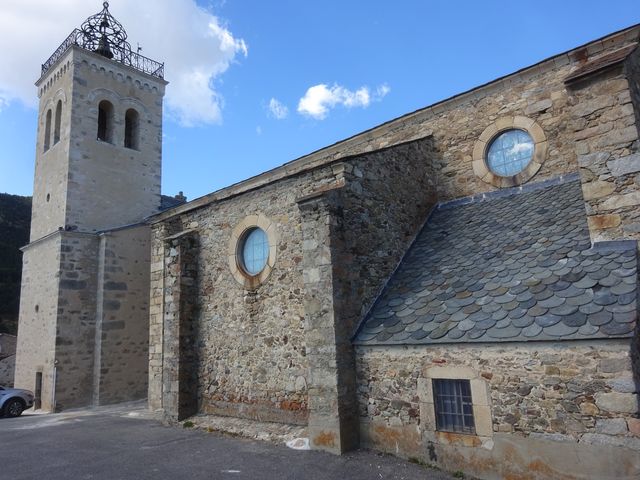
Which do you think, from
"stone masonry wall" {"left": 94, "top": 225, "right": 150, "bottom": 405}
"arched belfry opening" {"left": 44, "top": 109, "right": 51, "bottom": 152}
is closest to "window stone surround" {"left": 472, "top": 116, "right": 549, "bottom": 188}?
"stone masonry wall" {"left": 94, "top": 225, "right": 150, "bottom": 405}

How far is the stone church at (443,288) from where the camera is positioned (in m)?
4.86

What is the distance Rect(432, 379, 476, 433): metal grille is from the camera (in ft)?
17.9

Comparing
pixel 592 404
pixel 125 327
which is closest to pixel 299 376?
pixel 592 404

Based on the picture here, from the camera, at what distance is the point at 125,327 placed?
46.4 feet

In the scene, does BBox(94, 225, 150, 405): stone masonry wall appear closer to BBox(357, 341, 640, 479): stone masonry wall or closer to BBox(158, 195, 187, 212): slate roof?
BBox(158, 195, 187, 212): slate roof

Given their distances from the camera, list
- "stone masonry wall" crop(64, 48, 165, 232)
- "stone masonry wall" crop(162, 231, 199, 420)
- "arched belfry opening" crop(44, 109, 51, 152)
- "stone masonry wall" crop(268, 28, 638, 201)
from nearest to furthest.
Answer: "stone masonry wall" crop(268, 28, 638, 201) < "stone masonry wall" crop(162, 231, 199, 420) < "stone masonry wall" crop(64, 48, 165, 232) < "arched belfry opening" crop(44, 109, 51, 152)

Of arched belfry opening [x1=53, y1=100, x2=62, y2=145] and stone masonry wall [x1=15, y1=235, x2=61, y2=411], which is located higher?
arched belfry opening [x1=53, y1=100, x2=62, y2=145]

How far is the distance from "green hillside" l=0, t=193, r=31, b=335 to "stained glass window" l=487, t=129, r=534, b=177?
31.0 metres

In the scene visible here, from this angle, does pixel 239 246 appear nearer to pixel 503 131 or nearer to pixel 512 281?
pixel 512 281

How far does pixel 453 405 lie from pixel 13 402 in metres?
12.5

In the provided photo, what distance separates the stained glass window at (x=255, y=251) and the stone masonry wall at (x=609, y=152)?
523cm

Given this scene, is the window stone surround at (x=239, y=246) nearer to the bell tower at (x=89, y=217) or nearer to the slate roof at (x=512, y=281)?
the slate roof at (x=512, y=281)

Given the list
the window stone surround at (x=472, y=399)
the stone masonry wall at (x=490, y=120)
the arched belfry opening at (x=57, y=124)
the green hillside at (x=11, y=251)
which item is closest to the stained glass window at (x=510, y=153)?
→ the stone masonry wall at (x=490, y=120)

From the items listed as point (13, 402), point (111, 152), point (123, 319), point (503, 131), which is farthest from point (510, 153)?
point (13, 402)
